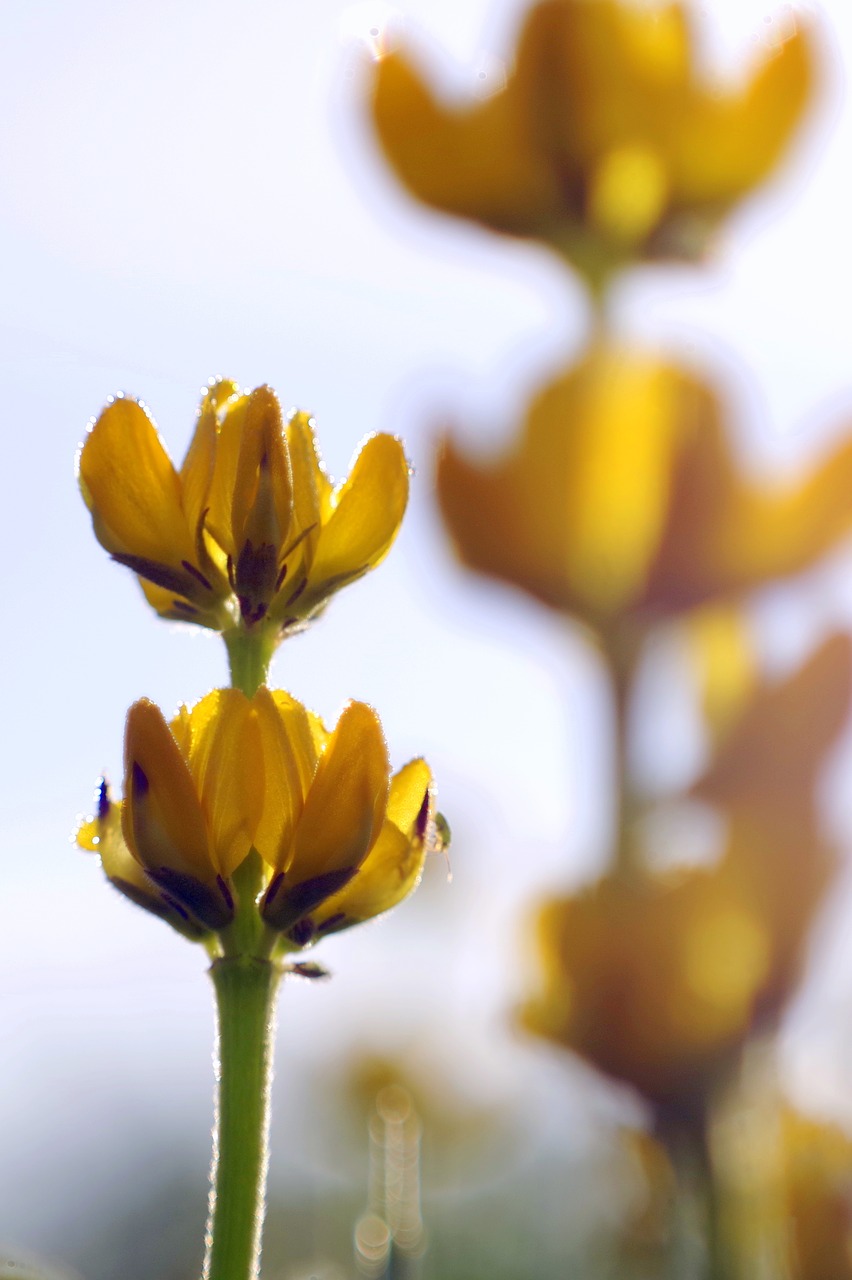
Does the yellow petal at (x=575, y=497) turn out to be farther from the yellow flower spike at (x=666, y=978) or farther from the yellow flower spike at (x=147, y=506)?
the yellow flower spike at (x=147, y=506)

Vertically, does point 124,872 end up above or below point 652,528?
below

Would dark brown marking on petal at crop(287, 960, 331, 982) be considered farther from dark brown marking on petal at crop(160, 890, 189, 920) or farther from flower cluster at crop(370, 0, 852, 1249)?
flower cluster at crop(370, 0, 852, 1249)

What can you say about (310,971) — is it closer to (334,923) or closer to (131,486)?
(334,923)

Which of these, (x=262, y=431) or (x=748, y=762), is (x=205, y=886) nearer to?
(x=262, y=431)

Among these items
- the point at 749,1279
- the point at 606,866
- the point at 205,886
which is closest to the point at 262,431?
the point at 205,886

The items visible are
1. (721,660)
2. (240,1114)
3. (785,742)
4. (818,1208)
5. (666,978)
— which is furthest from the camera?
(721,660)

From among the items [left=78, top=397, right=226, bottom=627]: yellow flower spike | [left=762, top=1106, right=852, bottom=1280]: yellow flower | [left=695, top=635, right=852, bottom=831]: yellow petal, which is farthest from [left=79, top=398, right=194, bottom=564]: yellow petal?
[left=695, top=635, right=852, bottom=831]: yellow petal

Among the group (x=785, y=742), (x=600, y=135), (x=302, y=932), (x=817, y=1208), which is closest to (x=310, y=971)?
(x=302, y=932)
